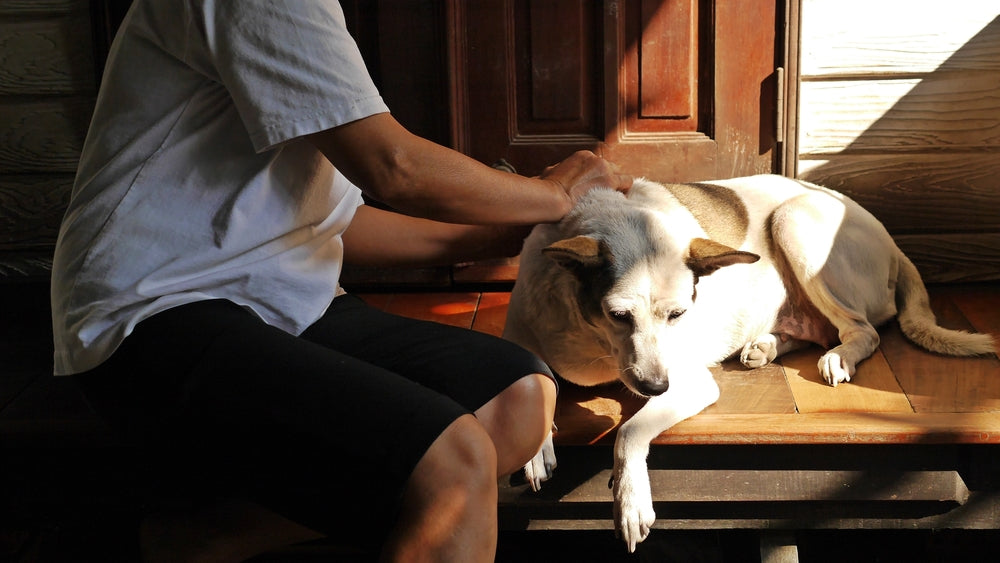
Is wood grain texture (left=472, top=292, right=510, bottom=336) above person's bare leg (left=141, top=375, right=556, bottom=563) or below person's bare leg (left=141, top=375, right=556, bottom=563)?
below

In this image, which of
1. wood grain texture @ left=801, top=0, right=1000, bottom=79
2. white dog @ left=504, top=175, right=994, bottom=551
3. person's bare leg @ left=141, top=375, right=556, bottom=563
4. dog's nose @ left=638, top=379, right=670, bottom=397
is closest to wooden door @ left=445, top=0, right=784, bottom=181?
wood grain texture @ left=801, top=0, right=1000, bottom=79

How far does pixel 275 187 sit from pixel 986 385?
1798 mm

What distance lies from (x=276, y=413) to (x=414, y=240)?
2.92 ft

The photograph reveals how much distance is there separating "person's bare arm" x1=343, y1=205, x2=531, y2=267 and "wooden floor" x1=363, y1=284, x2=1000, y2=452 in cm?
45

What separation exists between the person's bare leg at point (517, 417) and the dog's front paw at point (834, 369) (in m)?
0.95

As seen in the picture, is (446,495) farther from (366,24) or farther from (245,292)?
(366,24)

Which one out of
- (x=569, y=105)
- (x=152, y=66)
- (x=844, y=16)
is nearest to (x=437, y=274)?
(x=569, y=105)

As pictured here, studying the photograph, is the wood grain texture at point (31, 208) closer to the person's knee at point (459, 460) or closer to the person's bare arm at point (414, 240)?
the person's bare arm at point (414, 240)

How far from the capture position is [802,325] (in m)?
2.80

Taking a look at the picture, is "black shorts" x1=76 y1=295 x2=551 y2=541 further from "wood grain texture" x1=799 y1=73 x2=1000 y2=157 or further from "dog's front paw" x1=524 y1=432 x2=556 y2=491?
"wood grain texture" x1=799 y1=73 x2=1000 y2=157

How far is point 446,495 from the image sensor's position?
5.02 ft

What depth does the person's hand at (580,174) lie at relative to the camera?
225cm

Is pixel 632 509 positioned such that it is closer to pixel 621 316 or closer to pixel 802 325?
pixel 621 316

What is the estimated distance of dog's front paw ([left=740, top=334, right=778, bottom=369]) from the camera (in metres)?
2.67
